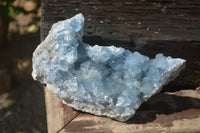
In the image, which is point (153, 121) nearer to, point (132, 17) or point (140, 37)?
point (140, 37)

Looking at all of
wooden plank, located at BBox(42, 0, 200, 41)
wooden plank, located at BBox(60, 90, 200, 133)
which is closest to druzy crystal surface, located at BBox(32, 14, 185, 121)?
wooden plank, located at BBox(60, 90, 200, 133)

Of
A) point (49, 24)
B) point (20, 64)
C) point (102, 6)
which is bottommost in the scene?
point (20, 64)

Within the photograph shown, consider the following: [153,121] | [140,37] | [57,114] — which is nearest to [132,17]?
[140,37]

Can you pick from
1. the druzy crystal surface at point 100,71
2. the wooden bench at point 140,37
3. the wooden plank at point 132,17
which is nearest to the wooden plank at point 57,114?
the wooden bench at point 140,37

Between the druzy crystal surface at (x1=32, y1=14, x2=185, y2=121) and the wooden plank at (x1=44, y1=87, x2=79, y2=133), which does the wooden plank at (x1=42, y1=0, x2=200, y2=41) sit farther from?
the wooden plank at (x1=44, y1=87, x2=79, y2=133)

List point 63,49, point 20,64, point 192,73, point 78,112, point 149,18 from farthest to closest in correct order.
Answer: point 20,64
point 192,73
point 149,18
point 78,112
point 63,49

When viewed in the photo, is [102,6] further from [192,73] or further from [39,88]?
[39,88]

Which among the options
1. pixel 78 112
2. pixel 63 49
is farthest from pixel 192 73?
pixel 63 49
